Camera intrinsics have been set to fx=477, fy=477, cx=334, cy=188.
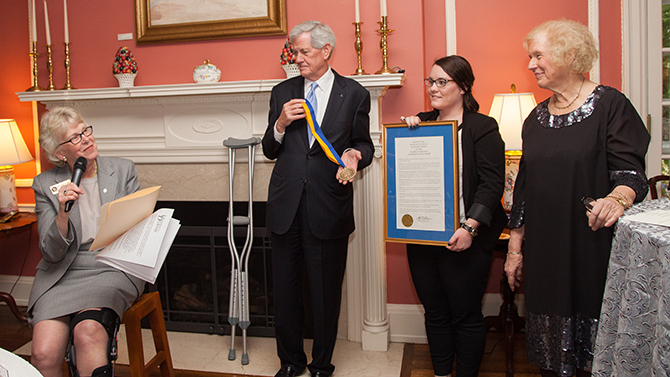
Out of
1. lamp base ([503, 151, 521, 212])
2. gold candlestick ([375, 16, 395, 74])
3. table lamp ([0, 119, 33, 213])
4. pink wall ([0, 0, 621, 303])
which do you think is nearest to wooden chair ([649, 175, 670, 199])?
pink wall ([0, 0, 621, 303])

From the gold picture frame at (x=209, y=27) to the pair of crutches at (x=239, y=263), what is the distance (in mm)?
642

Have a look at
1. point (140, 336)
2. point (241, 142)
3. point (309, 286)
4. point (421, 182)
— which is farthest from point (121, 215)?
point (421, 182)

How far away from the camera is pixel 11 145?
2.94 metres

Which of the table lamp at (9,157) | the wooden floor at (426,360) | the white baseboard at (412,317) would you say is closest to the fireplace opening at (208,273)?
the wooden floor at (426,360)

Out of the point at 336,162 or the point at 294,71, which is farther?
the point at 294,71

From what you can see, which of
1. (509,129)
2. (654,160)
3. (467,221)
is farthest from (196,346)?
(654,160)

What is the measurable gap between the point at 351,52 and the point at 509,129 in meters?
0.95

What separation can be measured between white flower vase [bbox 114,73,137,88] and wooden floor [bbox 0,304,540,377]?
1.56 meters

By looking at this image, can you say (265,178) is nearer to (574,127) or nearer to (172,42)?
(172,42)

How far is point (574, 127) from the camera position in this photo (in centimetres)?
156

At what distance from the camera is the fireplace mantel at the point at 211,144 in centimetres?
263

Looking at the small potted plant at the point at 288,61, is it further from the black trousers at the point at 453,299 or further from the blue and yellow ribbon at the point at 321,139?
the black trousers at the point at 453,299

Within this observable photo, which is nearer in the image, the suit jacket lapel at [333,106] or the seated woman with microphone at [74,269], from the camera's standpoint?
the seated woman with microphone at [74,269]

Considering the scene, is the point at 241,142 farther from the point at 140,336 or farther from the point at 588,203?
the point at 588,203
